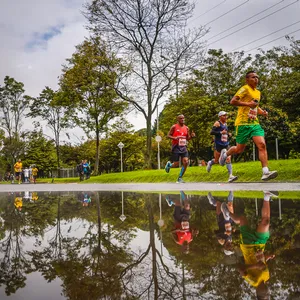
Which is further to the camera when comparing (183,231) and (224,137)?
(224,137)

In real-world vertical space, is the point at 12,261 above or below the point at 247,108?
below

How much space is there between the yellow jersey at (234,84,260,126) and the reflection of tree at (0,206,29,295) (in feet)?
17.5

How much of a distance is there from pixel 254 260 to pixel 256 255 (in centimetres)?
14

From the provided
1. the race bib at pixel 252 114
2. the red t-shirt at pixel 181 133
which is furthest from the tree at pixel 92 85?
the race bib at pixel 252 114

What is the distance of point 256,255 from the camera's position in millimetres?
2271

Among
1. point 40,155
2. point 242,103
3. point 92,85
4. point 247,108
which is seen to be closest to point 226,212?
point 242,103

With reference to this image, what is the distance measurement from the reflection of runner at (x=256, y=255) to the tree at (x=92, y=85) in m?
25.6

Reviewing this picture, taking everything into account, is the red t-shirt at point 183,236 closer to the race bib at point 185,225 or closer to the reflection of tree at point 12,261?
the race bib at point 185,225

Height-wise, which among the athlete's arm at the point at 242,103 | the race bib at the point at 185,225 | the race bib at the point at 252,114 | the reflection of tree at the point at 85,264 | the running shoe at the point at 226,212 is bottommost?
the race bib at the point at 185,225

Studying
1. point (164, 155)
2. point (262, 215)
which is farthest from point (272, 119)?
point (164, 155)

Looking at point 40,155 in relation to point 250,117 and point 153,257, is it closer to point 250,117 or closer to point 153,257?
point 250,117

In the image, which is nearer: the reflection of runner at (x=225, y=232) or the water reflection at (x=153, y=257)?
the water reflection at (x=153, y=257)

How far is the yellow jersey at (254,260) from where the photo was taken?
1.76 meters

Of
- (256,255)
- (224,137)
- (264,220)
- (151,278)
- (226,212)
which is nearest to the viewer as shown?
(151,278)
